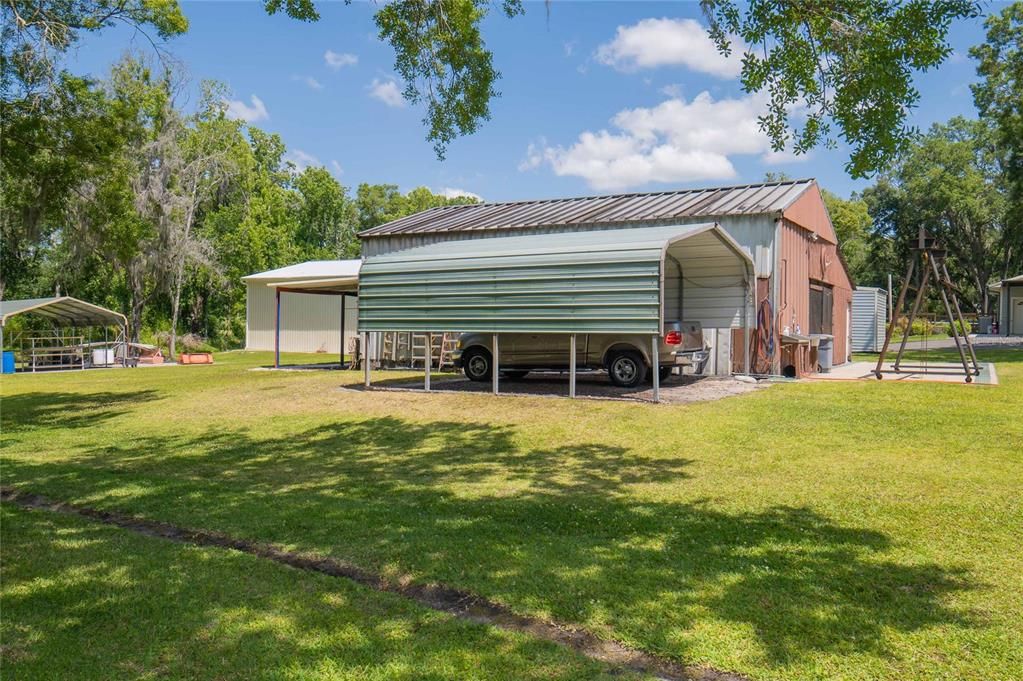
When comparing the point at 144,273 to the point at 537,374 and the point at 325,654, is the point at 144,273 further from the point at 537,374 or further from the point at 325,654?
the point at 325,654

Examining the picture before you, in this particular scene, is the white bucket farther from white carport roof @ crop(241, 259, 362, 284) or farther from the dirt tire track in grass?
the dirt tire track in grass

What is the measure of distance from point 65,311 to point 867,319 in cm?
3128

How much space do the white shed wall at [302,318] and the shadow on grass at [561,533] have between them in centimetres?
2339

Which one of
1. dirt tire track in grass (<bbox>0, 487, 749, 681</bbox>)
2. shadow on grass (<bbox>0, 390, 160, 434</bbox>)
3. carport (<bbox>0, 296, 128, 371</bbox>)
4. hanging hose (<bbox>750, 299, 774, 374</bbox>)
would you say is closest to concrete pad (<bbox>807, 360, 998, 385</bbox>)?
hanging hose (<bbox>750, 299, 774, 374</bbox>)

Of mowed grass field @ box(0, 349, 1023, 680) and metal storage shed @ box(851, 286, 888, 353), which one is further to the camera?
metal storage shed @ box(851, 286, 888, 353)

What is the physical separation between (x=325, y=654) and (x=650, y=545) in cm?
231

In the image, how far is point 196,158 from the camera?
33969mm

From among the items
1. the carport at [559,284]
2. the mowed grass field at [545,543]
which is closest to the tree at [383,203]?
the carport at [559,284]

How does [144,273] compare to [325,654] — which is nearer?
[325,654]

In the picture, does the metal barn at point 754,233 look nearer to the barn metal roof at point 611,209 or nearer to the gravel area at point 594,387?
the barn metal roof at point 611,209

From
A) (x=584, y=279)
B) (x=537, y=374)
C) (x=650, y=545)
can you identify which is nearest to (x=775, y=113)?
(x=650, y=545)

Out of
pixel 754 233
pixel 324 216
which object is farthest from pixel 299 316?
pixel 754 233

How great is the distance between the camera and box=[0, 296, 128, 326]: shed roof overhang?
2328cm

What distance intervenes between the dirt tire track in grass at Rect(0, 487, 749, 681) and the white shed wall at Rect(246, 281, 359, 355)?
2584 cm
